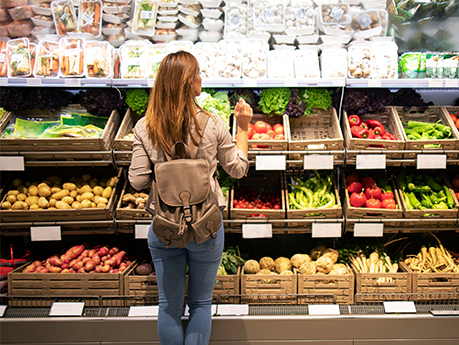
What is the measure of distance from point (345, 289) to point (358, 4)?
245cm

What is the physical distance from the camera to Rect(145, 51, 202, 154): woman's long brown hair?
1.60 metres

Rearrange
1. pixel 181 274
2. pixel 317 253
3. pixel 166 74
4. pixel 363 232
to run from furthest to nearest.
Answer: pixel 317 253
pixel 363 232
pixel 181 274
pixel 166 74

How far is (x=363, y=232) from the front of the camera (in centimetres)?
275

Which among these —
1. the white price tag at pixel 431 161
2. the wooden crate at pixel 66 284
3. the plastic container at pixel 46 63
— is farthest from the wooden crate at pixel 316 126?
the plastic container at pixel 46 63

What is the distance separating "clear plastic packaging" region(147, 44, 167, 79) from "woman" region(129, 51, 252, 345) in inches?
47.1

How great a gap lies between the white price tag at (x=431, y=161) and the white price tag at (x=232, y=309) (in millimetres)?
1691

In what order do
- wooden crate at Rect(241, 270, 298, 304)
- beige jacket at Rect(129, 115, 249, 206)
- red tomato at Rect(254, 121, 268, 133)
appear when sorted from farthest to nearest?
red tomato at Rect(254, 121, 268, 133) < wooden crate at Rect(241, 270, 298, 304) < beige jacket at Rect(129, 115, 249, 206)

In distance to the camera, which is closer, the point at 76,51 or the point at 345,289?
the point at 345,289

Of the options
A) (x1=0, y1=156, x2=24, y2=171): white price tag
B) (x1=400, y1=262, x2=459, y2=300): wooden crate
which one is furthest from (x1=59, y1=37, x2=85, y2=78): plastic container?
(x1=400, y1=262, x2=459, y2=300): wooden crate

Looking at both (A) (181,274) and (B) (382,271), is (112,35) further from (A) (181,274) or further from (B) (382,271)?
(B) (382,271)

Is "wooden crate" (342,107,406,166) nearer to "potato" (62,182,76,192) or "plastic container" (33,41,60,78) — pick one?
"potato" (62,182,76,192)

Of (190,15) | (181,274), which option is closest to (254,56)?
(190,15)

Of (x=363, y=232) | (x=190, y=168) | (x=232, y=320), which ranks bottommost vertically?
(x=232, y=320)

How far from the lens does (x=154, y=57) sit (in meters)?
2.88
